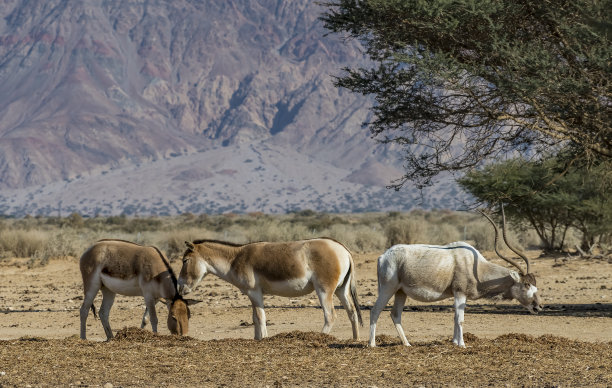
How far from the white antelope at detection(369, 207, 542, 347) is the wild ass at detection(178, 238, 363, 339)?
1295mm

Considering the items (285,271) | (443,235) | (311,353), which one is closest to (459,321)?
(311,353)

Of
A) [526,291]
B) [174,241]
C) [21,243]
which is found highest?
[21,243]

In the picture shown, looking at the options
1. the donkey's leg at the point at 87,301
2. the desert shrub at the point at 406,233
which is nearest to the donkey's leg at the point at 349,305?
the donkey's leg at the point at 87,301

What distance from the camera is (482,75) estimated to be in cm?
1867

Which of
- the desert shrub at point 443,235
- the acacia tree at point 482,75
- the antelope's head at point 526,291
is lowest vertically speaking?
the antelope's head at point 526,291

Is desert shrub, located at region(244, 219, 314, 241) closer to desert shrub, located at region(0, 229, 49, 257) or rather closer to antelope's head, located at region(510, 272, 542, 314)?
desert shrub, located at region(0, 229, 49, 257)

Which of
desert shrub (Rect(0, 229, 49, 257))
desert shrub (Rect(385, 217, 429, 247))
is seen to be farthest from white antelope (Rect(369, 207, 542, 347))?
desert shrub (Rect(385, 217, 429, 247))

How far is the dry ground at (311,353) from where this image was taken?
1135 cm

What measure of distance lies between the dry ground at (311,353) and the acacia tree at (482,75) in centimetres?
363

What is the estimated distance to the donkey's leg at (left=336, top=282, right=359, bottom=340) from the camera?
1491 centimetres

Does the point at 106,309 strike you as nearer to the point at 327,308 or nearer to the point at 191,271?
the point at 191,271

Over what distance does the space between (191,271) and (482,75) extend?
23.9 ft

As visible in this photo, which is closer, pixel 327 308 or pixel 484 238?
pixel 327 308

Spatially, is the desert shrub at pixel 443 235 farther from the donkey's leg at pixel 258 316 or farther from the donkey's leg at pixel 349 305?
the donkey's leg at pixel 258 316
